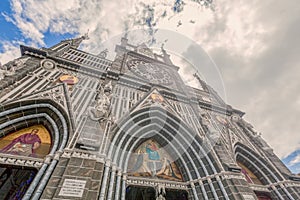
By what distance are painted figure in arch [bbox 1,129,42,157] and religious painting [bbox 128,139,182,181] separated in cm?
360

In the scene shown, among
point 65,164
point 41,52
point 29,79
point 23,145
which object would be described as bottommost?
point 65,164

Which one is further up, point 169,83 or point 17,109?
point 169,83

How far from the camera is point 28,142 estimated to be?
5.56 m

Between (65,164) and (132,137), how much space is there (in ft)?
11.0

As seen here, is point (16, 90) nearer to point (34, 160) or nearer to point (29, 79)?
point (29, 79)

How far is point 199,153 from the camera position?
7.82m

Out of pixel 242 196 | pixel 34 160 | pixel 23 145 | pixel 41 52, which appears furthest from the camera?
pixel 41 52

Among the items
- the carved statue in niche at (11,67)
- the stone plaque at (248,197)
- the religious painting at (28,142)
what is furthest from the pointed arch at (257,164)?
the carved statue in niche at (11,67)

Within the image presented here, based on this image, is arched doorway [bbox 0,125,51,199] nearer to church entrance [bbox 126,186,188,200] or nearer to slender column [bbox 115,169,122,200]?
slender column [bbox 115,169,122,200]

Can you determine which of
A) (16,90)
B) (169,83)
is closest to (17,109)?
(16,90)

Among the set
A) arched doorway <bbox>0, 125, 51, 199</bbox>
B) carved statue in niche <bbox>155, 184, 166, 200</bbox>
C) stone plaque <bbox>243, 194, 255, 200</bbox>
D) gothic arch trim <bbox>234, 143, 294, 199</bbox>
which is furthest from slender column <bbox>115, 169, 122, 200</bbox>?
gothic arch trim <bbox>234, 143, 294, 199</bbox>

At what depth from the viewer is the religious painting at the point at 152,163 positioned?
22.4 feet

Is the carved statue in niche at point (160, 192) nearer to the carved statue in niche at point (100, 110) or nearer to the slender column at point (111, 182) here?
the slender column at point (111, 182)

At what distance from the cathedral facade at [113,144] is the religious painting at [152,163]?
0.15 feet
